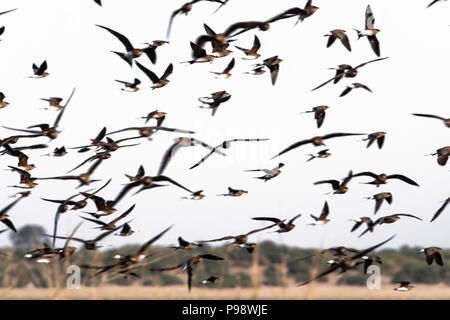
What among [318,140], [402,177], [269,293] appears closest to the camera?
[318,140]

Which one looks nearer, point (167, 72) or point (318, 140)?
point (318, 140)

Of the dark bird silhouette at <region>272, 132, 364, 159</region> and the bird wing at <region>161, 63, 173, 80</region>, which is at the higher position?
the bird wing at <region>161, 63, 173, 80</region>

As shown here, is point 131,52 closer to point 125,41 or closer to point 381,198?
point 125,41

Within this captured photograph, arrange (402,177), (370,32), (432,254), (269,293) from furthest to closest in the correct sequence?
(269,293)
(370,32)
(402,177)
(432,254)

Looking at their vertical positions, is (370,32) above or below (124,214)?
above

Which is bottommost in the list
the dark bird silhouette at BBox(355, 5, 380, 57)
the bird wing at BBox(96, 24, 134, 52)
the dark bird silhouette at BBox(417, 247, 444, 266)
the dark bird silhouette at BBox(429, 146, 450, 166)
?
the dark bird silhouette at BBox(417, 247, 444, 266)

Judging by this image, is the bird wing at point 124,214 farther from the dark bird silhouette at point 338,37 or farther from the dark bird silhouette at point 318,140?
the dark bird silhouette at point 338,37

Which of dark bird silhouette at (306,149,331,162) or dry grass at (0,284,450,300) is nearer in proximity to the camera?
dark bird silhouette at (306,149,331,162)

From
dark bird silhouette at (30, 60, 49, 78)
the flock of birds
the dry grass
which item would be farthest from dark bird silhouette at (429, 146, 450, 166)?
the dry grass

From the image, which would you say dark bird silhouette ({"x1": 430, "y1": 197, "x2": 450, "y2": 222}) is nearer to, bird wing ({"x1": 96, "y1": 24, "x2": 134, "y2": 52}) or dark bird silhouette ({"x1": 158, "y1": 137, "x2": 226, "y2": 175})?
dark bird silhouette ({"x1": 158, "y1": 137, "x2": 226, "y2": 175})

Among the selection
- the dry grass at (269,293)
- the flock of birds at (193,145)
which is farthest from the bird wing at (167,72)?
the dry grass at (269,293)

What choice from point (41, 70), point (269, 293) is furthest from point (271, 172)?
point (269, 293)

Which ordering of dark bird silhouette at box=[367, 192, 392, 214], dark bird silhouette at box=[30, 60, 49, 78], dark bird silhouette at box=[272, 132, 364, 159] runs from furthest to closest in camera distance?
1. dark bird silhouette at box=[30, 60, 49, 78]
2. dark bird silhouette at box=[367, 192, 392, 214]
3. dark bird silhouette at box=[272, 132, 364, 159]
